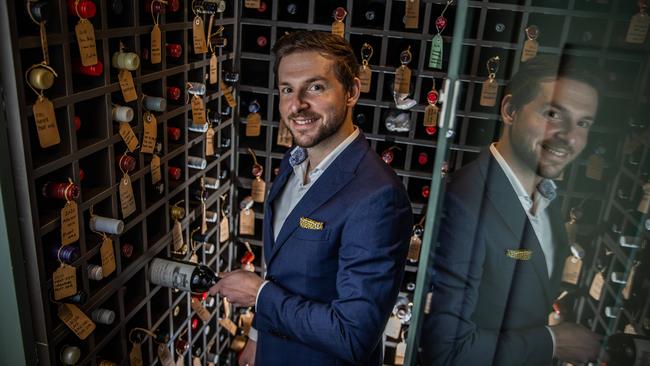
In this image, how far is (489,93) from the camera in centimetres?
48

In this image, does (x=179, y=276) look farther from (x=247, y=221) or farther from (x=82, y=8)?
(x=82, y=8)

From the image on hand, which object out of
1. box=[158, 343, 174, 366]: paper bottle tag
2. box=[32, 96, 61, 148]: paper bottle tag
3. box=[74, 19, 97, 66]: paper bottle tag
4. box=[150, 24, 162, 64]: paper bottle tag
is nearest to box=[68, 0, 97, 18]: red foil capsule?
box=[74, 19, 97, 66]: paper bottle tag

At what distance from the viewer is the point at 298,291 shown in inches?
40.9

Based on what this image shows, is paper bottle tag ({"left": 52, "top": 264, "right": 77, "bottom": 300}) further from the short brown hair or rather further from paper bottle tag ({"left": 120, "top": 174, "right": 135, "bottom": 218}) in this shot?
the short brown hair

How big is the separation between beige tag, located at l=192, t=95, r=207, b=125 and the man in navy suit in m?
0.41

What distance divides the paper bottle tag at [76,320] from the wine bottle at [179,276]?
27 cm

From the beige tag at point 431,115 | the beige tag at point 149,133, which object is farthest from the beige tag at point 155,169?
the beige tag at point 431,115

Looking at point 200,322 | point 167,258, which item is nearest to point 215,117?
point 167,258

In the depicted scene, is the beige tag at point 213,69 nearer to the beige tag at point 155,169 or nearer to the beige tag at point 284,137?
the beige tag at point 284,137

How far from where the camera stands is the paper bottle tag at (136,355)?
128cm

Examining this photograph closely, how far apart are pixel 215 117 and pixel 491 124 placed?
1238 millimetres

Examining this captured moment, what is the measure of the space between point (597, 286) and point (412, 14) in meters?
1.24

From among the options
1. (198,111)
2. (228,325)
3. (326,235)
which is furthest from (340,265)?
(228,325)

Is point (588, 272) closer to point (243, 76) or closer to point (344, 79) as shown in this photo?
point (344, 79)
